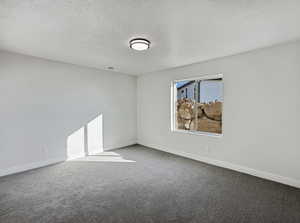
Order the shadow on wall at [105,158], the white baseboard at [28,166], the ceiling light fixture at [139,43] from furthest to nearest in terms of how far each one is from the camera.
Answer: the shadow on wall at [105,158]
the white baseboard at [28,166]
the ceiling light fixture at [139,43]

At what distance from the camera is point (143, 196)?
2.26m

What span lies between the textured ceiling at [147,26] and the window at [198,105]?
844 millimetres

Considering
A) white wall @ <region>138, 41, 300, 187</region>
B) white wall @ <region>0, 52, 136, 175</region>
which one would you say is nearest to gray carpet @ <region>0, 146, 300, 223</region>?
white wall @ <region>138, 41, 300, 187</region>

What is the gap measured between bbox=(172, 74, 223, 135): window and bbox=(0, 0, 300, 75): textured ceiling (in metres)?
0.84

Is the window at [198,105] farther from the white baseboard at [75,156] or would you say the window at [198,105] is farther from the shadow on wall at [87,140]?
the white baseboard at [75,156]

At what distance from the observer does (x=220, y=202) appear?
6.89 feet

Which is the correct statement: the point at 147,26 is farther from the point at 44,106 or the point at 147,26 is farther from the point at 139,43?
the point at 44,106

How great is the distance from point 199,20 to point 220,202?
2.32 meters

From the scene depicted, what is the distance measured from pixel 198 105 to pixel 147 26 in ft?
8.15

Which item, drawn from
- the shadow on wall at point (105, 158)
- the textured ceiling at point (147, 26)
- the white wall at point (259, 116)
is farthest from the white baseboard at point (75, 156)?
the white wall at point (259, 116)

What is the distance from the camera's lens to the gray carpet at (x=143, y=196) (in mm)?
1848

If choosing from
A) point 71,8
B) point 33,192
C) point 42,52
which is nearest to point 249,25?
point 71,8

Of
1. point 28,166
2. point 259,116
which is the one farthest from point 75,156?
point 259,116

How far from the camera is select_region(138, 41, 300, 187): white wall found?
248 cm
